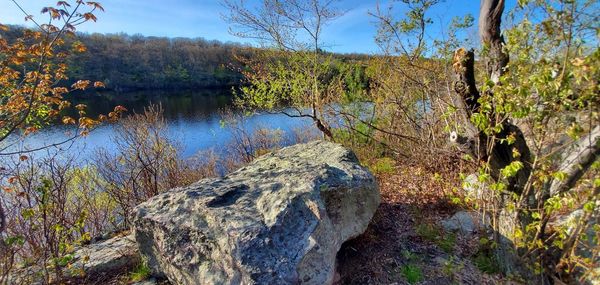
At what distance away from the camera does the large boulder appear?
2.81 metres

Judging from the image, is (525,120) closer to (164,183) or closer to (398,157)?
(398,157)

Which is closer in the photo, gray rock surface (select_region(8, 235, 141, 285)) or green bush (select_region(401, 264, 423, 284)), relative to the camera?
green bush (select_region(401, 264, 423, 284))

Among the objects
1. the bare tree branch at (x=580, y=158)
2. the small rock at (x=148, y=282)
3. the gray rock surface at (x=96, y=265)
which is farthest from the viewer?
the gray rock surface at (x=96, y=265)

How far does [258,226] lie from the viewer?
2.96 metres

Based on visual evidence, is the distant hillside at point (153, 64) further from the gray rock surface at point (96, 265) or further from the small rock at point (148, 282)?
the small rock at point (148, 282)

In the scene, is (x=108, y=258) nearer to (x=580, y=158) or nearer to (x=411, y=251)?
(x=411, y=251)

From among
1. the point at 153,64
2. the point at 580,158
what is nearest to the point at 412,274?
the point at 580,158

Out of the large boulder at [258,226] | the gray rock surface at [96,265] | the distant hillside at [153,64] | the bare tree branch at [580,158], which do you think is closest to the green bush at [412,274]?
the large boulder at [258,226]

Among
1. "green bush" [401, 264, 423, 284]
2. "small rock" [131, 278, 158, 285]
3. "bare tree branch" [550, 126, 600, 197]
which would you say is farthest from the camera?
"small rock" [131, 278, 158, 285]

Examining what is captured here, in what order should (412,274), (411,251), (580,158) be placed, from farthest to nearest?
(411,251)
(412,274)
(580,158)

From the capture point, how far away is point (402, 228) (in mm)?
4367

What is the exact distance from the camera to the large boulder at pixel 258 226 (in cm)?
281

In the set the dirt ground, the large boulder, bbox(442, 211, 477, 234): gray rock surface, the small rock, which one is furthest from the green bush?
the small rock

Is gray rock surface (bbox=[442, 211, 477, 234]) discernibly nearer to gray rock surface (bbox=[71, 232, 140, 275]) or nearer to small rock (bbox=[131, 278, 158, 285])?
small rock (bbox=[131, 278, 158, 285])
